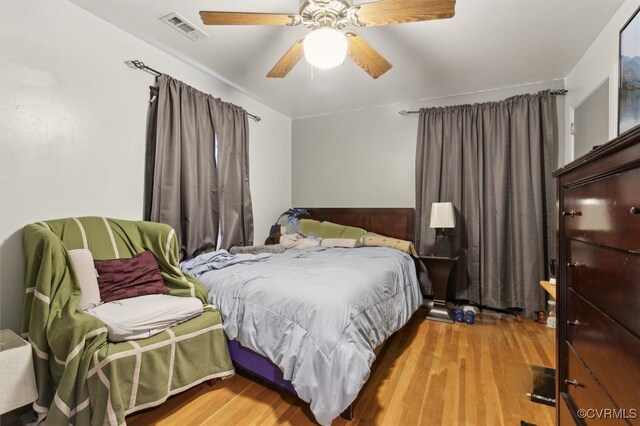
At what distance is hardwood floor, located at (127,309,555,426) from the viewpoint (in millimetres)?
1648

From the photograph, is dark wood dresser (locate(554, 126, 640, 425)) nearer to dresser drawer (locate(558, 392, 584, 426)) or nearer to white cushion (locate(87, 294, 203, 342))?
dresser drawer (locate(558, 392, 584, 426))

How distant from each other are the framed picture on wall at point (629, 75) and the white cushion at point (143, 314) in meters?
2.75

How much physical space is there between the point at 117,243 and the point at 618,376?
256 cm

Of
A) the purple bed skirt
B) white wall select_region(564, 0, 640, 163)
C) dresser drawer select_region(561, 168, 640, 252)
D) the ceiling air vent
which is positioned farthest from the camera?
the ceiling air vent

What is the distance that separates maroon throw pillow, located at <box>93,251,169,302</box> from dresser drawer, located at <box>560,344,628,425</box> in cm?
217

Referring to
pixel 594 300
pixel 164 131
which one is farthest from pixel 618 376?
pixel 164 131

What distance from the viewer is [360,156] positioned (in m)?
4.09

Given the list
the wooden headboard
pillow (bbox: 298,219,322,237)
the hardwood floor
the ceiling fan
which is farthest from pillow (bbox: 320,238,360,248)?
the ceiling fan

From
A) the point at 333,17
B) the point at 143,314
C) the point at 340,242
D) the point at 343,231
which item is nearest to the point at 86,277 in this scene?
the point at 143,314

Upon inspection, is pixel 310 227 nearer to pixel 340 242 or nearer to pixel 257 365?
pixel 340 242

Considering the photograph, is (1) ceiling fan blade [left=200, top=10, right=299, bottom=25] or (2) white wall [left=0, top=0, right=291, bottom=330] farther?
(2) white wall [left=0, top=0, right=291, bottom=330]

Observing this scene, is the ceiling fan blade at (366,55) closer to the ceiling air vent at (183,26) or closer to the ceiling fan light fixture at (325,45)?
the ceiling fan light fixture at (325,45)

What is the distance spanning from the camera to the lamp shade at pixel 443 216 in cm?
320

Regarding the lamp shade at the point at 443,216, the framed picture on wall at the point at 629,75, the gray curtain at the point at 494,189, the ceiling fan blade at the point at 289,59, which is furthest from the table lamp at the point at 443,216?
the ceiling fan blade at the point at 289,59
